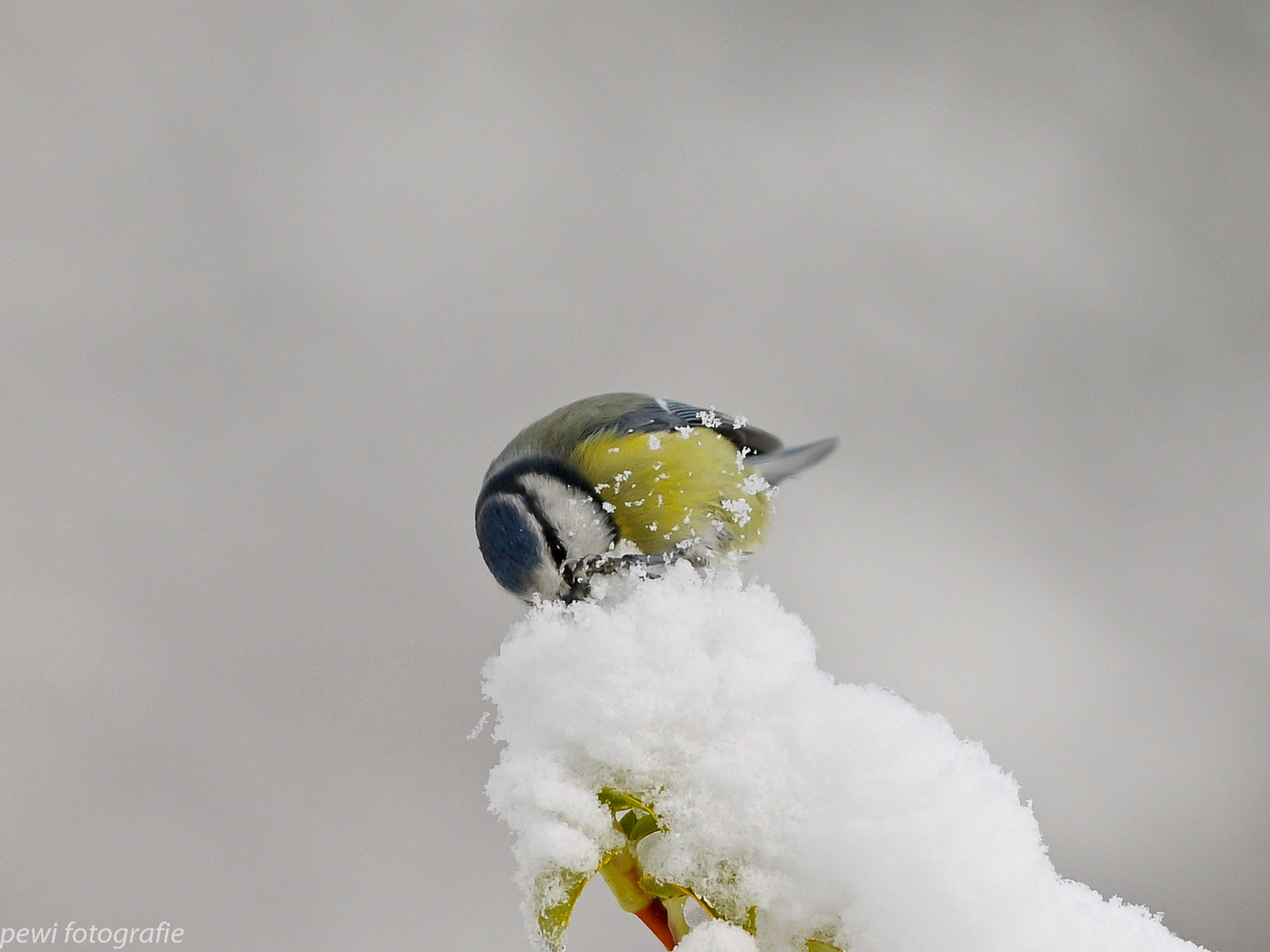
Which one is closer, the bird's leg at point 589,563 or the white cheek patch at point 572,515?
the bird's leg at point 589,563

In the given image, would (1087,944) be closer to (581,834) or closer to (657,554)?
(581,834)

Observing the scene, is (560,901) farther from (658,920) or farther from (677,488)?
(677,488)

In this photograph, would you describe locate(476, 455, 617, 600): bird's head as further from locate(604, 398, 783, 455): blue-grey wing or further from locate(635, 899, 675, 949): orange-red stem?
locate(635, 899, 675, 949): orange-red stem

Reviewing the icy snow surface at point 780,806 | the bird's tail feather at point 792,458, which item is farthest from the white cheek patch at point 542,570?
the icy snow surface at point 780,806

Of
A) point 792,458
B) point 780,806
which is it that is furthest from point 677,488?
point 780,806

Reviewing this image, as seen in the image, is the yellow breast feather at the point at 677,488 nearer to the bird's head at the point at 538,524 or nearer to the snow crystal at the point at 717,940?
the bird's head at the point at 538,524

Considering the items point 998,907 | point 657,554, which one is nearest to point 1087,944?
point 998,907
